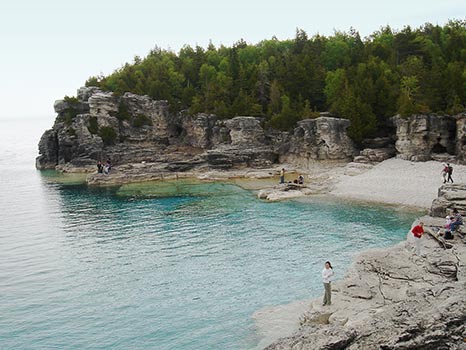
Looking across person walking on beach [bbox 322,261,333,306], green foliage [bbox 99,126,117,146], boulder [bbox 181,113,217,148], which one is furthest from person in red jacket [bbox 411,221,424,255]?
green foliage [bbox 99,126,117,146]

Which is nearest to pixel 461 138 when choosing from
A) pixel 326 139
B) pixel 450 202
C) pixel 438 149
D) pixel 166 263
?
pixel 438 149

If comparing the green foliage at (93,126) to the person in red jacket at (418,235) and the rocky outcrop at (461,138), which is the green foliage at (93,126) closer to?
the rocky outcrop at (461,138)

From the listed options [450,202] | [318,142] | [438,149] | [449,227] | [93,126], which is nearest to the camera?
[449,227]

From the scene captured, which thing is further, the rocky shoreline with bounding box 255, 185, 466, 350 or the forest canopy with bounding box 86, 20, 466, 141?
the forest canopy with bounding box 86, 20, 466, 141

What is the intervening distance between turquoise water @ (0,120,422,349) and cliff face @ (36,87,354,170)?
1728 centimetres

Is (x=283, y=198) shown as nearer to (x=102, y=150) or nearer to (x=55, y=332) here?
(x=55, y=332)

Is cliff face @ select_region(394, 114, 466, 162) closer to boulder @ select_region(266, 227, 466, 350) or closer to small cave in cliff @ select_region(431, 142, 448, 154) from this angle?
small cave in cliff @ select_region(431, 142, 448, 154)

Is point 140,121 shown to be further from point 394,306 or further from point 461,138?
point 394,306

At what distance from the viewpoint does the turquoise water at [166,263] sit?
18047mm

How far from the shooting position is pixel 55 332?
59.5 ft

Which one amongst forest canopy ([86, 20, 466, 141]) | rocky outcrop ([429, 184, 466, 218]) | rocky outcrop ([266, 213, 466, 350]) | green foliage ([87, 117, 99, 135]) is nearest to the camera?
rocky outcrop ([266, 213, 466, 350])

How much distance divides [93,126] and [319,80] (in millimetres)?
35873

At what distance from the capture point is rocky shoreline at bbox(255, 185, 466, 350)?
1020 centimetres

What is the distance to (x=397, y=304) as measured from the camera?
12.5 m
